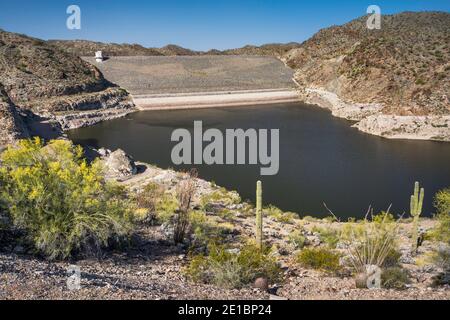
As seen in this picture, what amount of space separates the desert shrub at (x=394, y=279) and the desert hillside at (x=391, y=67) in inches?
1304

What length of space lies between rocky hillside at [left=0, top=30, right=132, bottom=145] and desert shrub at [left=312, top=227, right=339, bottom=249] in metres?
32.3

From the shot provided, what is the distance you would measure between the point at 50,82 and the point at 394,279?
154 ft

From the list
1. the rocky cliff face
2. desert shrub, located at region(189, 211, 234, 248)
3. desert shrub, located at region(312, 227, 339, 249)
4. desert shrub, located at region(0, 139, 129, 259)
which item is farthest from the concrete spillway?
desert shrub, located at region(0, 139, 129, 259)

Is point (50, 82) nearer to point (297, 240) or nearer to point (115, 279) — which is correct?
point (297, 240)

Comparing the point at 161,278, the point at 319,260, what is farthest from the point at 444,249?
the point at 161,278

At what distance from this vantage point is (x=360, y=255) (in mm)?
11664

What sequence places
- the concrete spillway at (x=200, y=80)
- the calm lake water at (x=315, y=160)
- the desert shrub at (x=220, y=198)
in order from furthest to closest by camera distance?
the concrete spillway at (x=200, y=80) → the calm lake water at (x=315, y=160) → the desert shrub at (x=220, y=198)

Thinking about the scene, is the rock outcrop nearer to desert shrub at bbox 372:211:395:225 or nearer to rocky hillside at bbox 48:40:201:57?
desert shrub at bbox 372:211:395:225

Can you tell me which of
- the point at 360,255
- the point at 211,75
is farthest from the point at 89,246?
the point at 211,75

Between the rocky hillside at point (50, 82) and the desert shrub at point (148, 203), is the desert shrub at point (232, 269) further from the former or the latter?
the rocky hillside at point (50, 82)

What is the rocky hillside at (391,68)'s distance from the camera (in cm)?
4434

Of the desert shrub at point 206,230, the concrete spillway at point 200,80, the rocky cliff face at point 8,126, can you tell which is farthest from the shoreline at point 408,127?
the rocky cliff face at point 8,126

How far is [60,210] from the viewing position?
11.6 meters

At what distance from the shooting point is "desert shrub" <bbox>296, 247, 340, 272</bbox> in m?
A: 12.0
